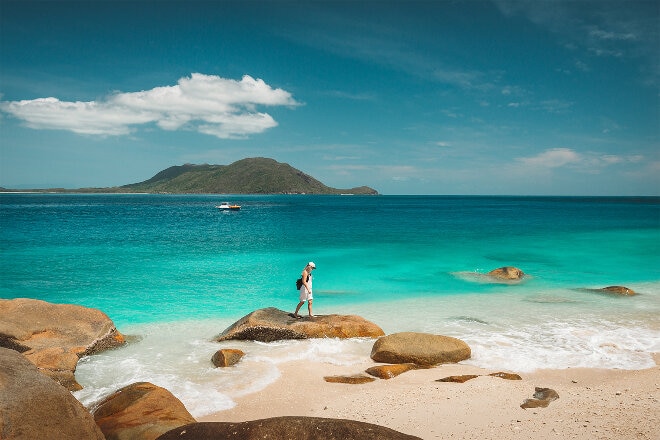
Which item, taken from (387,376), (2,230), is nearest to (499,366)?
(387,376)

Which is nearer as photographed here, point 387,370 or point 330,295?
point 387,370

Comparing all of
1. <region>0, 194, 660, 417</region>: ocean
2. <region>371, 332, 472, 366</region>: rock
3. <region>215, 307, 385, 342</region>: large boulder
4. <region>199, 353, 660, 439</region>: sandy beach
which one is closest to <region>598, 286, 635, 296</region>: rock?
<region>0, 194, 660, 417</region>: ocean

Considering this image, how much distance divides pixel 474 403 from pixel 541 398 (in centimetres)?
161

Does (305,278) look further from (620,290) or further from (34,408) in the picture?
(620,290)

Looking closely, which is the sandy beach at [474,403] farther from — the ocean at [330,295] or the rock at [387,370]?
the ocean at [330,295]

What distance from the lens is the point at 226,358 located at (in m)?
12.6

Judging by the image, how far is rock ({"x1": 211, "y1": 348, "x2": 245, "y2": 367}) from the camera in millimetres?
12508

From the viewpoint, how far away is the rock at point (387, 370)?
450 inches

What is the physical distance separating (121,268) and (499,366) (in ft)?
88.7

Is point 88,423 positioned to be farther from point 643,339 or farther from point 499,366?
point 643,339

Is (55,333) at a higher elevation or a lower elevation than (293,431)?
lower

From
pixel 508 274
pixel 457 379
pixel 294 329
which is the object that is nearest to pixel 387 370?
pixel 457 379

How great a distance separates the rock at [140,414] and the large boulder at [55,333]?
10.1 feet

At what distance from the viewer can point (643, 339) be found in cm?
1516
